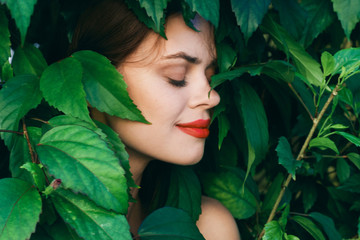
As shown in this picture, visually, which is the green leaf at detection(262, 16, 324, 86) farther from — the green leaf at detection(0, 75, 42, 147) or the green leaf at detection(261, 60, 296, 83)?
the green leaf at detection(0, 75, 42, 147)

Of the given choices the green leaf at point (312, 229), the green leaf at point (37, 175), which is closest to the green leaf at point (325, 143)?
the green leaf at point (312, 229)

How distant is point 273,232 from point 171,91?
39 cm

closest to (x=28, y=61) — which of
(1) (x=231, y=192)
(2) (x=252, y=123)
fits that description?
(2) (x=252, y=123)

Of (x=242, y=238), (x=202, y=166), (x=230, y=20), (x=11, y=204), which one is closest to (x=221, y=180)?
(x=202, y=166)

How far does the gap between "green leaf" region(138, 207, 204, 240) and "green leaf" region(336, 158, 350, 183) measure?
543 millimetres

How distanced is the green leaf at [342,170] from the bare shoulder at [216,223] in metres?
0.34

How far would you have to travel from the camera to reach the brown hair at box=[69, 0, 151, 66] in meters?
0.93

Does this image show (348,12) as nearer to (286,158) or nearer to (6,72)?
(286,158)

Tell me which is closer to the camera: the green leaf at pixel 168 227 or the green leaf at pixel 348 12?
the green leaf at pixel 168 227

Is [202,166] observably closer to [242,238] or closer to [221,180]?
[221,180]

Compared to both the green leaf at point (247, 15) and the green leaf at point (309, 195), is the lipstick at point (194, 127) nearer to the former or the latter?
the green leaf at point (247, 15)

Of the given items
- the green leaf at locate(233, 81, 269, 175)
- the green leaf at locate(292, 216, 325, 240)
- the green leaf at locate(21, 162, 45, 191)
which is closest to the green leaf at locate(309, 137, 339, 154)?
the green leaf at locate(233, 81, 269, 175)

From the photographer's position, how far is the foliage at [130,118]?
67 centimetres

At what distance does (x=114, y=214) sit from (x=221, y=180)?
2.13 feet
